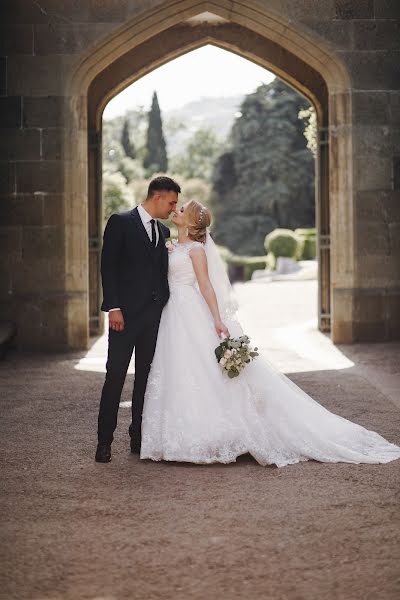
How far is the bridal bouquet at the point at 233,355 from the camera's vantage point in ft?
14.4

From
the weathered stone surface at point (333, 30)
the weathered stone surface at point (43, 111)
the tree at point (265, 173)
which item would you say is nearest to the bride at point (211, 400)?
the weathered stone surface at point (43, 111)

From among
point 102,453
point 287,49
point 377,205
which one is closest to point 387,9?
point 287,49

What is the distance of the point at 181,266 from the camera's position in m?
4.68

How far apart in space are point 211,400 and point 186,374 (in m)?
0.19

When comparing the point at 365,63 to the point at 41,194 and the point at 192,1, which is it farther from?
the point at 41,194

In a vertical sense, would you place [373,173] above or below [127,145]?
below

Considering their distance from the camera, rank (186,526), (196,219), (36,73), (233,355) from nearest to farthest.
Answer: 1. (186,526)
2. (233,355)
3. (196,219)
4. (36,73)

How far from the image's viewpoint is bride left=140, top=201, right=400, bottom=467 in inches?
173

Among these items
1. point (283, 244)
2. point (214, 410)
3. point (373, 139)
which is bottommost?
point (214, 410)

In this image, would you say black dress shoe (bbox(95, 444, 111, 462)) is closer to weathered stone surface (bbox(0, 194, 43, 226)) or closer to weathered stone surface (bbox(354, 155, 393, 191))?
weathered stone surface (bbox(0, 194, 43, 226))

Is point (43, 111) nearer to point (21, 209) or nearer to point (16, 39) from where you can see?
point (16, 39)

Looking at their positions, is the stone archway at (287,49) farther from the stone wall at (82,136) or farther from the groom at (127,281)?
the groom at (127,281)

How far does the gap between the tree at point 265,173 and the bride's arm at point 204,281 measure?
98.9 ft

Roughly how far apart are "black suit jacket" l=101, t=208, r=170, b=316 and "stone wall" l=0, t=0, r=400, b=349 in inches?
190
